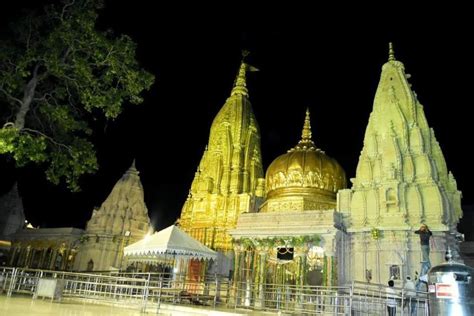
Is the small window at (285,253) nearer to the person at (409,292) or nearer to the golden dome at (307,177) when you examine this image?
the golden dome at (307,177)

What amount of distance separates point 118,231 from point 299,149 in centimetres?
1960

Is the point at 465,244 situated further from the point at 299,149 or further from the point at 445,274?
the point at 445,274

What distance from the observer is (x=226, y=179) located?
3488 centimetres

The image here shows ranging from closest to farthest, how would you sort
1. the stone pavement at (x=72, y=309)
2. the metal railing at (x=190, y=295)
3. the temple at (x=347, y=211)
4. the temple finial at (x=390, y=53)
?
the stone pavement at (x=72, y=309)
the metal railing at (x=190, y=295)
the temple at (x=347, y=211)
the temple finial at (x=390, y=53)

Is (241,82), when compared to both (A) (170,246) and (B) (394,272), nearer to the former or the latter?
(B) (394,272)

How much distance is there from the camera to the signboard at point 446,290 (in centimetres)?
785

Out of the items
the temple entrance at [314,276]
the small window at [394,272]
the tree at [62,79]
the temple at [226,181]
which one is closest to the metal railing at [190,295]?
the small window at [394,272]

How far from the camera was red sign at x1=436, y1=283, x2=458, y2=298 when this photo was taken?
25.8 ft

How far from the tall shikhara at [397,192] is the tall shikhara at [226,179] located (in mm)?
13113

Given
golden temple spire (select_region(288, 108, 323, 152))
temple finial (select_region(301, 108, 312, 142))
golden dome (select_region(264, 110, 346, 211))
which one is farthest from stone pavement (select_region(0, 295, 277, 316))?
temple finial (select_region(301, 108, 312, 142))

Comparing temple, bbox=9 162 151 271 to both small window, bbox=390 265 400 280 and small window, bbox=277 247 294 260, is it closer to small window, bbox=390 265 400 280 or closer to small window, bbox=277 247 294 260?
small window, bbox=277 247 294 260

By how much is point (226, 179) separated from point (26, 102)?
75.5ft

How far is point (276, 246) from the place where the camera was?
21.2 meters

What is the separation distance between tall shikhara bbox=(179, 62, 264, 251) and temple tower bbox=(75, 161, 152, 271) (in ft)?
18.9
